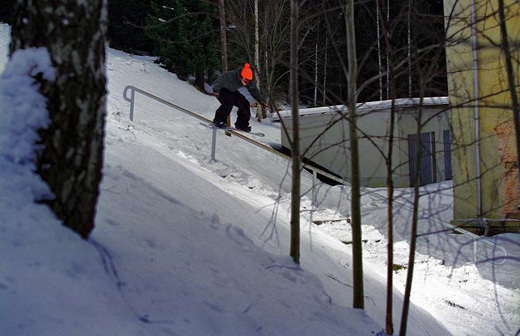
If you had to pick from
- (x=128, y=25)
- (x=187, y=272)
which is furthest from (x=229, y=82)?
(x=128, y=25)

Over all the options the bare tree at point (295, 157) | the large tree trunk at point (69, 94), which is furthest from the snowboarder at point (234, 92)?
the large tree trunk at point (69, 94)

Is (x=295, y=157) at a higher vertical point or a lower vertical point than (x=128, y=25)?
lower

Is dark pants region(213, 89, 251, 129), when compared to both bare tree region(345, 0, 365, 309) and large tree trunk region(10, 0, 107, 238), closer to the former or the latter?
bare tree region(345, 0, 365, 309)

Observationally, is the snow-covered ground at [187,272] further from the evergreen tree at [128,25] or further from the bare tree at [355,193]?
the evergreen tree at [128,25]

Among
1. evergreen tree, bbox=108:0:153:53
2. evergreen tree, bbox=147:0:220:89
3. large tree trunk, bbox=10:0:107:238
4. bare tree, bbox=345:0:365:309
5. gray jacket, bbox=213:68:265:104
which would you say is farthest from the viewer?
evergreen tree, bbox=108:0:153:53

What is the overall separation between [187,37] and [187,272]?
18856 mm

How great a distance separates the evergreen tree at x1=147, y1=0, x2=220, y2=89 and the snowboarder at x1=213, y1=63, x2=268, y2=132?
35.5 feet

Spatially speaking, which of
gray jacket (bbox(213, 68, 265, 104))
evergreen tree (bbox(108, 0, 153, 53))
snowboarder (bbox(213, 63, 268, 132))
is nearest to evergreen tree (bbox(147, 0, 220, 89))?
evergreen tree (bbox(108, 0, 153, 53))

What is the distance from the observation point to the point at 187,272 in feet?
10.8

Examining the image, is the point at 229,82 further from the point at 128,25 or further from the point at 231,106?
the point at 128,25

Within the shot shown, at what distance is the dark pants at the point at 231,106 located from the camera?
35.0 feet

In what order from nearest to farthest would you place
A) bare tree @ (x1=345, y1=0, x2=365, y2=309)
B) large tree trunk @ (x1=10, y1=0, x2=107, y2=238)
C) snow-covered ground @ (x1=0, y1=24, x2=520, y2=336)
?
1. snow-covered ground @ (x1=0, y1=24, x2=520, y2=336)
2. large tree trunk @ (x1=10, y1=0, x2=107, y2=238)
3. bare tree @ (x1=345, y1=0, x2=365, y2=309)

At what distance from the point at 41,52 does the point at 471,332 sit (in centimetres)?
523

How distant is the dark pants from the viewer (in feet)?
35.0
